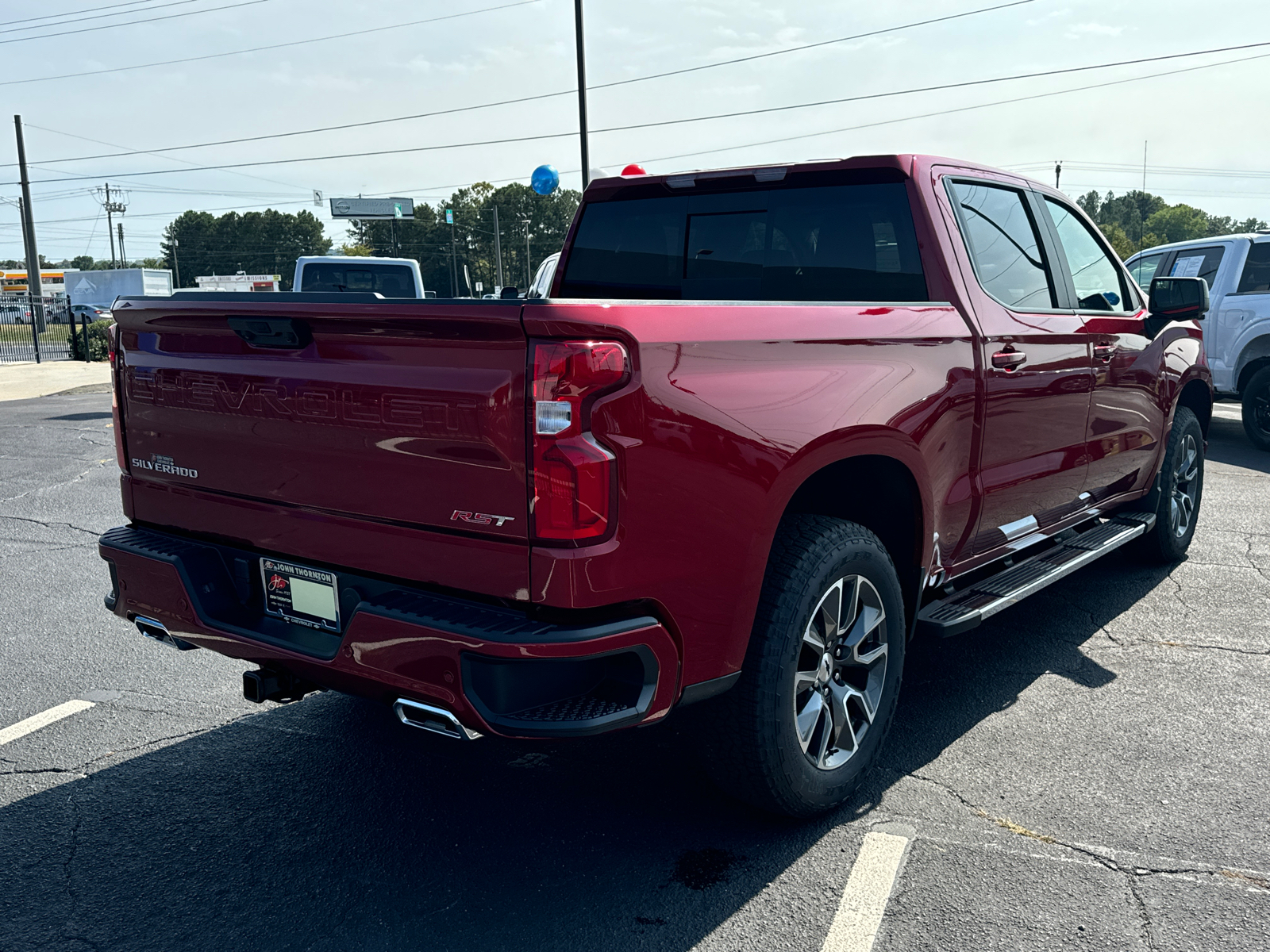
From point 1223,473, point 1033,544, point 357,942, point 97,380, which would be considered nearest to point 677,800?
point 357,942

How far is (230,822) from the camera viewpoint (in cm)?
314

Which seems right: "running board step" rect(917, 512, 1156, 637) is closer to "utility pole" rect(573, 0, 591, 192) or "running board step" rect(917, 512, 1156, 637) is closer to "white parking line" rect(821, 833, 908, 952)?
"white parking line" rect(821, 833, 908, 952)

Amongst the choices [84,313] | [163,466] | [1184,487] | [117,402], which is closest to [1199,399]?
[1184,487]

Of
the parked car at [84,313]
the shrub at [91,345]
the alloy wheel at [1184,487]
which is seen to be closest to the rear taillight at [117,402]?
the alloy wheel at [1184,487]

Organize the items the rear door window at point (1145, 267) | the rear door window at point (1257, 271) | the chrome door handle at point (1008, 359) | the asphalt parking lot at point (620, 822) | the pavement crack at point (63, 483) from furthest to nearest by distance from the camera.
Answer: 1. the rear door window at point (1145, 267)
2. the rear door window at point (1257, 271)
3. the pavement crack at point (63, 483)
4. the chrome door handle at point (1008, 359)
5. the asphalt parking lot at point (620, 822)

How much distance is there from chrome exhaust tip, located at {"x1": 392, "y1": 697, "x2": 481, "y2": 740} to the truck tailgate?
0.44 metres

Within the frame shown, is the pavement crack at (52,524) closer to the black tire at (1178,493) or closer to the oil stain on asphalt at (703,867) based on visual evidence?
the oil stain on asphalt at (703,867)

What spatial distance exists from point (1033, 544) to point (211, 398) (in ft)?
11.1

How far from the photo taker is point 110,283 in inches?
3216

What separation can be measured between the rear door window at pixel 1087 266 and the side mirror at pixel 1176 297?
0.37ft

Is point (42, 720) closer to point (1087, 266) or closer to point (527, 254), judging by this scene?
point (1087, 266)

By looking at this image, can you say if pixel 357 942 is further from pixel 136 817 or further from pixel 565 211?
pixel 565 211

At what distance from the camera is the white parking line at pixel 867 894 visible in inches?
100

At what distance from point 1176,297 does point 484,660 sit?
4281 mm
